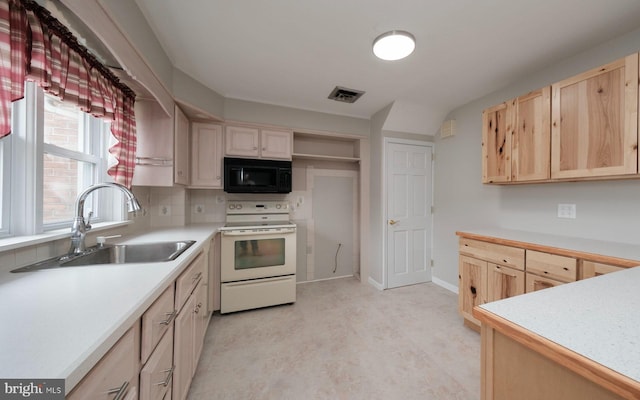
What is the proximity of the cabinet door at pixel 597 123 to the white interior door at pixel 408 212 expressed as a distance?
148 cm

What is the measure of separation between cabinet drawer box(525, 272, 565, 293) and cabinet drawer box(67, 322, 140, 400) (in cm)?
230

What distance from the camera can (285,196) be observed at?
3094 millimetres

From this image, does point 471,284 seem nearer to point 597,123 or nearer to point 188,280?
point 597,123

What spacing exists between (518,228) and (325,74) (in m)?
2.47

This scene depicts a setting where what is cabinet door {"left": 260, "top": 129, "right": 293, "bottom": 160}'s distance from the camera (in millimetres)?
2709

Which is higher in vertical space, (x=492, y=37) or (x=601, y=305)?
(x=492, y=37)

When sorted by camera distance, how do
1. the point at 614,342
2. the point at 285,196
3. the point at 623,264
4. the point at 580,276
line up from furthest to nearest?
the point at 285,196, the point at 580,276, the point at 623,264, the point at 614,342

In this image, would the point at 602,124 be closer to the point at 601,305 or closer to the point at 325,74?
the point at 601,305

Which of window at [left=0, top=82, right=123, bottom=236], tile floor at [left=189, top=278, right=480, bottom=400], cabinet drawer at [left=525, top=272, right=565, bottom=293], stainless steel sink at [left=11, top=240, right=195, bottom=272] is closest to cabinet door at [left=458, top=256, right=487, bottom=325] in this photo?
tile floor at [left=189, top=278, right=480, bottom=400]

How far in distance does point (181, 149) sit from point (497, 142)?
3.05 meters

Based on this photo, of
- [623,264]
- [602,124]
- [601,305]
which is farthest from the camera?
[602,124]

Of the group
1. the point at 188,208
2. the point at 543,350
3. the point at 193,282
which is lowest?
the point at 193,282

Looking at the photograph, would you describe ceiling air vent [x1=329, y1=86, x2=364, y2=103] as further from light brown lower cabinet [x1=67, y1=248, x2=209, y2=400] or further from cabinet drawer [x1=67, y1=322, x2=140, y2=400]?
cabinet drawer [x1=67, y1=322, x2=140, y2=400]

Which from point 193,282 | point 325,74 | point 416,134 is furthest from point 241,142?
point 416,134
